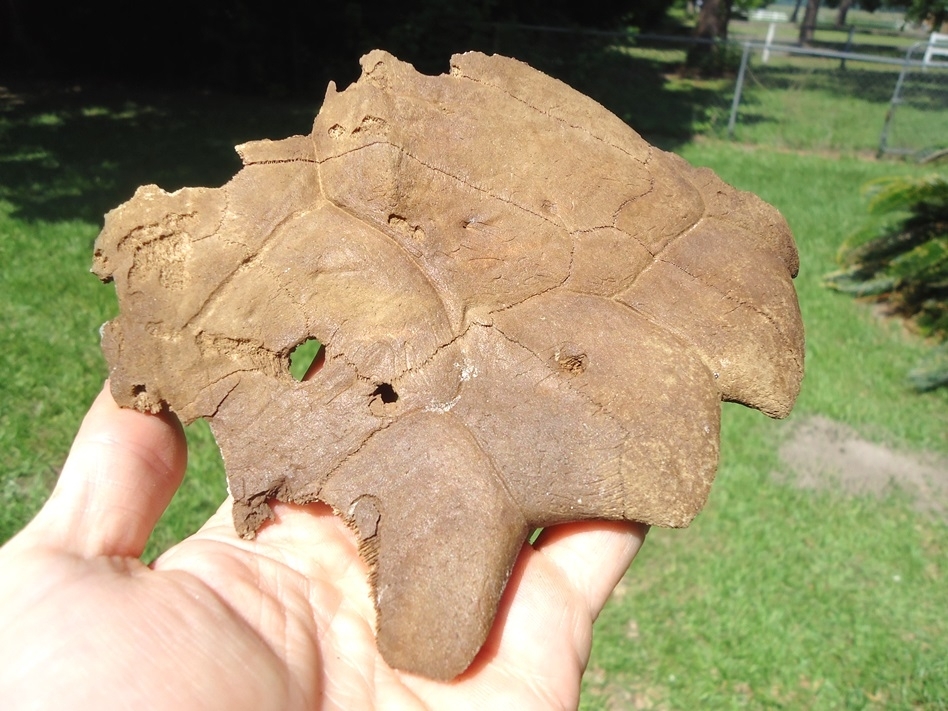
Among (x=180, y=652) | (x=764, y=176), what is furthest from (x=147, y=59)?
(x=180, y=652)

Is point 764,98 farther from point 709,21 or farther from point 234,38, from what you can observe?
point 234,38

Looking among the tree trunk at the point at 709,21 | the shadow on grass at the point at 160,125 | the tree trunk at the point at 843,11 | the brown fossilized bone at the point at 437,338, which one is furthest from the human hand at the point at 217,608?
the tree trunk at the point at 843,11

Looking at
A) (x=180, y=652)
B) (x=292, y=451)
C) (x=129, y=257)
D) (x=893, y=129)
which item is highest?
(x=129, y=257)

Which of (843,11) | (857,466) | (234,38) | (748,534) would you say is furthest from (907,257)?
(843,11)

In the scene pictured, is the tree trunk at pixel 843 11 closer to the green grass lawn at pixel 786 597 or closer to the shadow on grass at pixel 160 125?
the shadow on grass at pixel 160 125

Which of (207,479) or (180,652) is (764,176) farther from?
(180,652)
